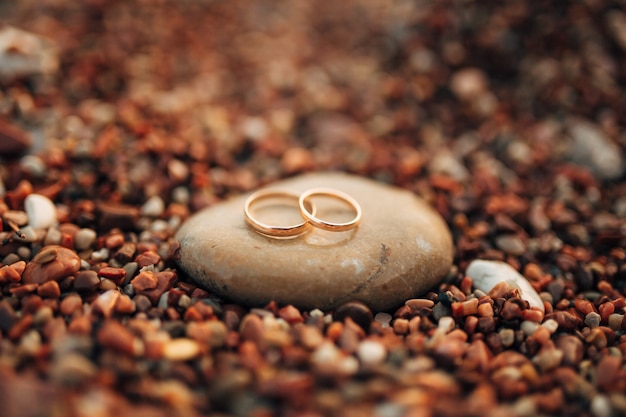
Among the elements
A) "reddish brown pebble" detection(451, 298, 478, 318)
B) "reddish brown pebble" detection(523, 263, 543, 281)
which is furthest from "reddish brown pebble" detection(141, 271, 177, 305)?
"reddish brown pebble" detection(523, 263, 543, 281)

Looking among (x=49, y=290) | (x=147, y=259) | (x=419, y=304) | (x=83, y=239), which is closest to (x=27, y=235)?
(x=83, y=239)

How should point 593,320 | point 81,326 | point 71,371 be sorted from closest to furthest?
point 71,371
point 81,326
point 593,320

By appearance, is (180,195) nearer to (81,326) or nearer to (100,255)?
(100,255)

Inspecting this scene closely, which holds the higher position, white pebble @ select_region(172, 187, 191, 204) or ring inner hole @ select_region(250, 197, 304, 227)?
white pebble @ select_region(172, 187, 191, 204)

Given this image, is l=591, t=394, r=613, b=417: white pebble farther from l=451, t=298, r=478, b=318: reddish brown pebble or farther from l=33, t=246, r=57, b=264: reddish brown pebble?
l=33, t=246, r=57, b=264: reddish brown pebble

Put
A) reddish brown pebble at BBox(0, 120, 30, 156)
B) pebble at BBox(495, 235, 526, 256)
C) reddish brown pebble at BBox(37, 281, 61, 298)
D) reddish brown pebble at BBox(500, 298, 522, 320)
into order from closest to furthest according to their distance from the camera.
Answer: reddish brown pebble at BBox(37, 281, 61, 298) → reddish brown pebble at BBox(500, 298, 522, 320) → pebble at BBox(495, 235, 526, 256) → reddish brown pebble at BBox(0, 120, 30, 156)

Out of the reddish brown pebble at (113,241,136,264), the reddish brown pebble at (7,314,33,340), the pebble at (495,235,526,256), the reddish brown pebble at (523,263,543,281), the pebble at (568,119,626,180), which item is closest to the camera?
the reddish brown pebble at (7,314,33,340)

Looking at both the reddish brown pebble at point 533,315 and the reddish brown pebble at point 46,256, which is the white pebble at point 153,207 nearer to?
the reddish brown pebble at point 46,256
